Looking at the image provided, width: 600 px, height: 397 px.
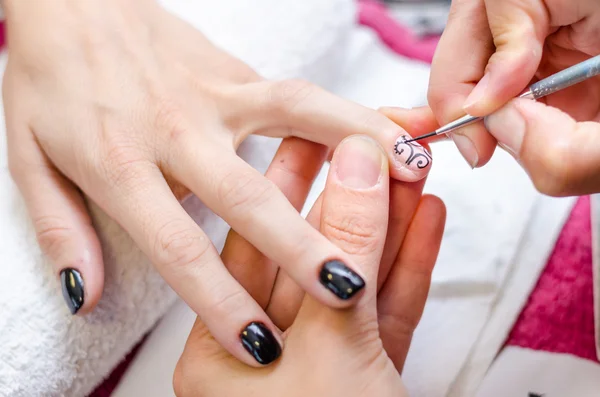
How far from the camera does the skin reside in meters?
0.59

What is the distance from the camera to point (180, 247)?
60 centimetres

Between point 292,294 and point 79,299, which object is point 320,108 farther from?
point 79,299

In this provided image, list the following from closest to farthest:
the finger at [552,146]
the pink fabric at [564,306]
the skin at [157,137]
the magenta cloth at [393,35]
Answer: the finger at [552,146]
the skin at [157,137]
the pink fabric at [564,306]
the magenta cloth at [393,35]

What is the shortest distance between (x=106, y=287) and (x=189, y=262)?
0.14 m

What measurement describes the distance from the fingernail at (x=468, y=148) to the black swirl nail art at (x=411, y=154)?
0.04 meters

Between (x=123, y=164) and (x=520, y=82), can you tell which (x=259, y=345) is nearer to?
(x=123, y=164)

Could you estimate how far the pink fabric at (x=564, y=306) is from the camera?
Result: 27.8 inches

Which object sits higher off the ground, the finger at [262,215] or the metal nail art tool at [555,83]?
the metal nail art tool at [555,83]

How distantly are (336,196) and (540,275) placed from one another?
0.36 meters

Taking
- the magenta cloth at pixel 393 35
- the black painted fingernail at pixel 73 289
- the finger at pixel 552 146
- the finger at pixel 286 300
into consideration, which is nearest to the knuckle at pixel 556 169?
the finger at pixel 552 146

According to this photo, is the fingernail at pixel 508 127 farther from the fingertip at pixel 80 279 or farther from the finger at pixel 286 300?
the fingertip at pixel 80 279

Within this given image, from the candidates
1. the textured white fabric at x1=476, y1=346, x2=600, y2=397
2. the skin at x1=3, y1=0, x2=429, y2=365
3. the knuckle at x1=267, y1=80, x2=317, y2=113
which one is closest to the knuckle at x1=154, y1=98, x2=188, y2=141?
the skin at x1=3, y1=0, x2=429, y2=365

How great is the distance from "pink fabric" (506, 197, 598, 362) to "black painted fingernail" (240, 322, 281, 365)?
0.34 m

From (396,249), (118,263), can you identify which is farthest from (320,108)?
(118,263)
